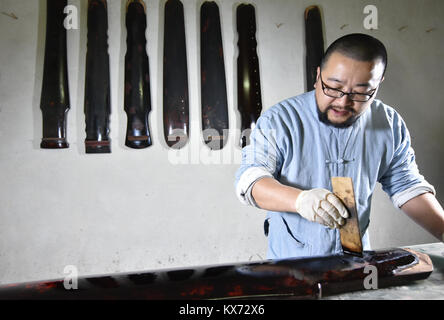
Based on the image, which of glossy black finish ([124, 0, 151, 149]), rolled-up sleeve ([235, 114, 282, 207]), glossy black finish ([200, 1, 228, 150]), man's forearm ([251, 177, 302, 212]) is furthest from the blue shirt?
glossy black finish ([124, 0, 151, 149])

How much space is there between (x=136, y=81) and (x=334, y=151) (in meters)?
1.43

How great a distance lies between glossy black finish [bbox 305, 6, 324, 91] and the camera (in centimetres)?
241

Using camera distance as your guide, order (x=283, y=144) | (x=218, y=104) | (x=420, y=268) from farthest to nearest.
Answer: (x=218, y=104) < (x=283, y=144) < (x=420, y=268)

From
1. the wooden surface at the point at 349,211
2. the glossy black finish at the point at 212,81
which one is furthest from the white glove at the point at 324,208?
the glossy black finish at the point at 212,81

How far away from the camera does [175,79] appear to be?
2186mm

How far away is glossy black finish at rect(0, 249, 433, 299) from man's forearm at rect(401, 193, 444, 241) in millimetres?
331

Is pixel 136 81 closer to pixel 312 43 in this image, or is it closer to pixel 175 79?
pixel 175 79

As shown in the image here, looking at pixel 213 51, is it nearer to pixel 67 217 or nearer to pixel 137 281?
pixel 67 217

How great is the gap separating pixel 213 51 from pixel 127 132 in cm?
82

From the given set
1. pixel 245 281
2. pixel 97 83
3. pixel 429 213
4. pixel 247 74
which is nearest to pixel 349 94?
pixel 429 213

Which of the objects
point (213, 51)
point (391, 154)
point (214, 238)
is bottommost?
point (214, 238)

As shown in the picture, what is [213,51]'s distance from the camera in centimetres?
225
